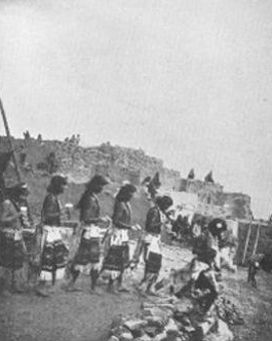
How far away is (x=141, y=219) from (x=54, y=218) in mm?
1895

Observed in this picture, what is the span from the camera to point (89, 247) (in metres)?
4.67

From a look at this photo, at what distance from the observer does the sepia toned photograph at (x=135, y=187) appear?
443 cm

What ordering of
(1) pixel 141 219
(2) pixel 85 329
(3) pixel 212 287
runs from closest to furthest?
(2) pixel 85 329, (3) pixel 212 287, (1) pixel 141 219

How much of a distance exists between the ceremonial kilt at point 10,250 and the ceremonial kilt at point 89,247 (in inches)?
24.6

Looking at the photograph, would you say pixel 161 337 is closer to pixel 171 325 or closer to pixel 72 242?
pixel 171 325

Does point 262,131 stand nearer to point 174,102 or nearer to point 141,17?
point 174,102

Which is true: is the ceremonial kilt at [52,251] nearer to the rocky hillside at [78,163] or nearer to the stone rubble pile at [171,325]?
the stone rubble pile at [171,325]

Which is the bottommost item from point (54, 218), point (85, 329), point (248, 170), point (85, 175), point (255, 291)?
point (85, 329)

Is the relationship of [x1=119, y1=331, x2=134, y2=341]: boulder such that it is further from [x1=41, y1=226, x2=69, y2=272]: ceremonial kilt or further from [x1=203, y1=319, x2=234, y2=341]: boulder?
[x1=41, y1=226, x2=69, y2=272]: ceremonial kilt

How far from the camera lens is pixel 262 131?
5281 millimetres

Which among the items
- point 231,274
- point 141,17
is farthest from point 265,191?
point 141,17

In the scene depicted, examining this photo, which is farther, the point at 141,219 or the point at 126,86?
the point at 141,219

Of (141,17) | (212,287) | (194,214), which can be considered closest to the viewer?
(212,287)

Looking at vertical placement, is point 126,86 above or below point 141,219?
above
